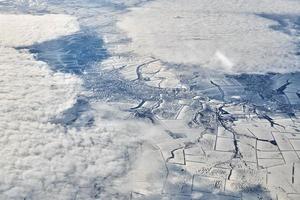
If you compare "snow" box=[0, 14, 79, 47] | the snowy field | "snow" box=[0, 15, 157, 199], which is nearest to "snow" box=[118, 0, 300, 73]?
the snowy field

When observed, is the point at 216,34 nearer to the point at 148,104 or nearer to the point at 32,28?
the point at 148,104

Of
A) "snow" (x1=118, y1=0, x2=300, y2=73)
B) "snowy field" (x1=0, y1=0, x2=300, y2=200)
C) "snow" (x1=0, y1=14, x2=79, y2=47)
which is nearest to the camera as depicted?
"snowy field" (x1=0, y1=0, x2=300, y2=200)

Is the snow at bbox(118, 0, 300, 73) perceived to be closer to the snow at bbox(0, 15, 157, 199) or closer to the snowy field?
the snowy field

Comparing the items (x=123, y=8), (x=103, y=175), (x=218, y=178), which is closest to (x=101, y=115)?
(x=103, y=175)

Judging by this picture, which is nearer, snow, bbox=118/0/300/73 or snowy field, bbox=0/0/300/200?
snowy field, bbox=0/0/300/200

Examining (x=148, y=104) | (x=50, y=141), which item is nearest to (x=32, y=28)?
(x=148, y=104)

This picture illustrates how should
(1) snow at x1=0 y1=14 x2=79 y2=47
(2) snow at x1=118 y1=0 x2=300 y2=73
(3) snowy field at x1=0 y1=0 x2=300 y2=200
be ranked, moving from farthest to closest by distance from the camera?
(1) snow at x1=0 y1=14 x2=79 y2=47, (2) snow at x1=118 y1=0 x2=300 y2=73, (3) snowy field at x1=0 y1=0 x2=300 y2=200

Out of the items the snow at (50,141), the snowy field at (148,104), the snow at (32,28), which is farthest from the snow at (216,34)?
the snow at (50,141)
